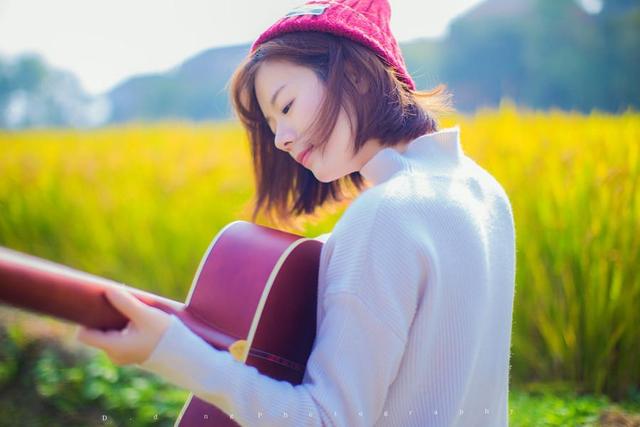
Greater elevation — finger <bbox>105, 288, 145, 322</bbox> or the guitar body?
finger <bbox>105, 288, 145, 322</bbox>

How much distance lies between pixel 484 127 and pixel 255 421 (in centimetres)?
286

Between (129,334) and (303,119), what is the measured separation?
0.57 meters

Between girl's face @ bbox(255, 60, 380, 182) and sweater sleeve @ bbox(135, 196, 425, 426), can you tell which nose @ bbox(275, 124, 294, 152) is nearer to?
girl's face @ bbox(255, 60, 380, 182)

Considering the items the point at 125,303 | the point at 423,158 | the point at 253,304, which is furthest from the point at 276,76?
the point at 125,303

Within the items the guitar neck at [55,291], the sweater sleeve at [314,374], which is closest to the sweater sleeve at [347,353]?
the sweater sleeve at [314,374]

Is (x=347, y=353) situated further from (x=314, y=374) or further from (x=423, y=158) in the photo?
(x=423, y=158)

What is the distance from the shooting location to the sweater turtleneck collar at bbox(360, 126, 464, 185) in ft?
4.19

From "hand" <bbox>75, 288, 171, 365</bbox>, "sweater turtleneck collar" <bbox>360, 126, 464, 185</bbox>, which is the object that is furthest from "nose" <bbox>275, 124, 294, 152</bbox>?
"hand" <bbox>75, 288, 171, 365</bbox>

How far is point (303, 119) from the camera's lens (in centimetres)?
141

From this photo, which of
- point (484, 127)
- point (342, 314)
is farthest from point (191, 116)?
point (342, 314)

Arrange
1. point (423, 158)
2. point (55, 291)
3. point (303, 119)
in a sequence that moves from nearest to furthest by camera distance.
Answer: point (55, 291)
point (423, 158)
point (303, 119)

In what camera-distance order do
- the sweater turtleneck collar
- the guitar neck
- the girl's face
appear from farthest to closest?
1. the girl's face
2. the sweater turtleneck collar
3. the guitar neck

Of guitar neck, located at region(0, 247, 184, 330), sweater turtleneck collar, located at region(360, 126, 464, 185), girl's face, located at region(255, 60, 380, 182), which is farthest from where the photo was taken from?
girl's face, located at region(255, 60, 380, 182)

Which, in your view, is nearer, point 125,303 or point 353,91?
point 125,303
